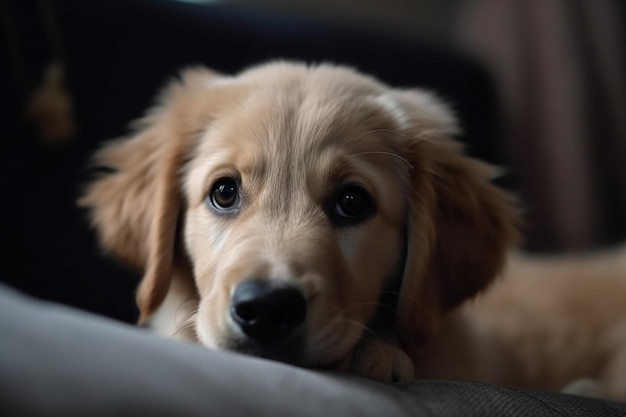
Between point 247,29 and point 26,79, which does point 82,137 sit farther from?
point 247,29

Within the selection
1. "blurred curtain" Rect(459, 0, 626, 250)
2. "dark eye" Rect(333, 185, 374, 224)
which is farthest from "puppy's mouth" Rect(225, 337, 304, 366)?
"blurred curtain" Rect(459, 0, 626, 250)

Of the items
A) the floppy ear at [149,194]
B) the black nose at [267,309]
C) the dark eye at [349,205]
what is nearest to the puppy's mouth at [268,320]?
the black nose at [267,309]

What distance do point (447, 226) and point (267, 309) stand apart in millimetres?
649

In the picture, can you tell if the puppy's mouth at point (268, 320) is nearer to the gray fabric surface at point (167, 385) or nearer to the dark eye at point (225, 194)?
the gray fabric surface at point (167, 385)

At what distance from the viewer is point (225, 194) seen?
1629 millimetres

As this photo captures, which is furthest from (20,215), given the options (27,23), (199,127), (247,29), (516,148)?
(516,148)

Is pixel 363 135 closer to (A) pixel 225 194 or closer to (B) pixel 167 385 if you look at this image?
(A) pixel 225 194

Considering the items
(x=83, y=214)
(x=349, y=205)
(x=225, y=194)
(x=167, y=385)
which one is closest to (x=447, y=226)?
(x=349, y=205)

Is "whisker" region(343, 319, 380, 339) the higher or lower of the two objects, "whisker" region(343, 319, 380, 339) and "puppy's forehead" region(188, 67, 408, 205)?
the lower

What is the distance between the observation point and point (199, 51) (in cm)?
253

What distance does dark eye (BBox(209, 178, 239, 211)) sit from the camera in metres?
Result: 1.61

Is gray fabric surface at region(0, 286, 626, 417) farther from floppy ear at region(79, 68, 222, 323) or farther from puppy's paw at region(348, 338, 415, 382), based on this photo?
floppy ear at region(79, 68, 222, 323)

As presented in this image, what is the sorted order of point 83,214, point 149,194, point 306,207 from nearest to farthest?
point 306,207 < point 149,194 < point 83,214

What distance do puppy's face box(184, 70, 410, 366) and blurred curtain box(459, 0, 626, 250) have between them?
1.94 m
